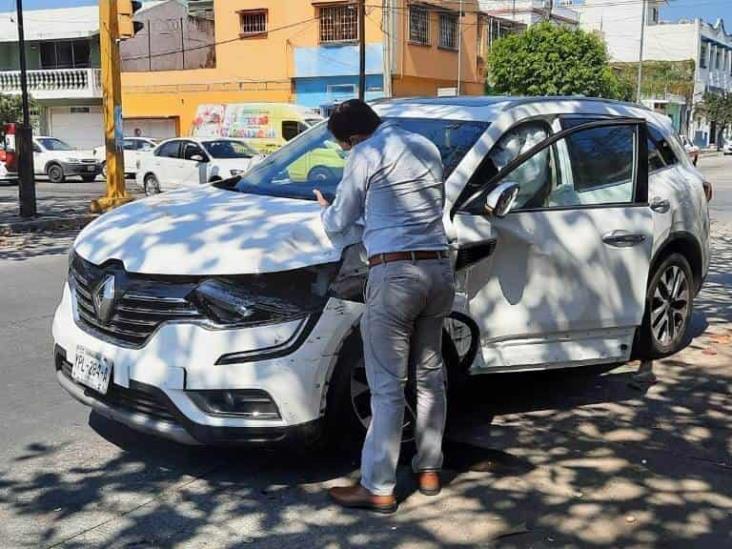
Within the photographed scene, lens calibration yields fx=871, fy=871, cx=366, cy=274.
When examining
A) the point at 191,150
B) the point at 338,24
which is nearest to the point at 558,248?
the point at 191,150

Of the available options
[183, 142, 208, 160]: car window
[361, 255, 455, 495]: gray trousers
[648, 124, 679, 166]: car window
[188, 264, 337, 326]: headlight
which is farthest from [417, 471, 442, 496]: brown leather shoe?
[183, 142, 208, 160]: car window

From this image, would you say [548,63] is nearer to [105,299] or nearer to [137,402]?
[105,299]

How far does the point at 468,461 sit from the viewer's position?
172 inches

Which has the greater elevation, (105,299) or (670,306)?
(105,299)

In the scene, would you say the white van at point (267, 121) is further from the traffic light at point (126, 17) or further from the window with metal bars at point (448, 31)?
the traffic light at point (126, 17)

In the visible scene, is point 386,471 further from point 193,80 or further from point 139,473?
point 193,80

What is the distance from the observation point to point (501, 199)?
14.0ft

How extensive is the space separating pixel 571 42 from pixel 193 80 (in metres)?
16.6

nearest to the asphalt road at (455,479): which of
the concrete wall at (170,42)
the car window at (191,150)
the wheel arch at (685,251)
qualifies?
the wheel arch at (685,251)

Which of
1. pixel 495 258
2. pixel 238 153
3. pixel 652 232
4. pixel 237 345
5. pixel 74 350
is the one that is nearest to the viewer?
pixel 237 345

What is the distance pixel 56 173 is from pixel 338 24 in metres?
13.4

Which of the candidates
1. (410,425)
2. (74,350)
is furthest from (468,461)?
(74,350)

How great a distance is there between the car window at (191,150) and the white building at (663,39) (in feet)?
169

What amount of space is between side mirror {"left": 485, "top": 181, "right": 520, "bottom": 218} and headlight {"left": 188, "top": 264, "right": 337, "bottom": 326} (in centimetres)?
100
